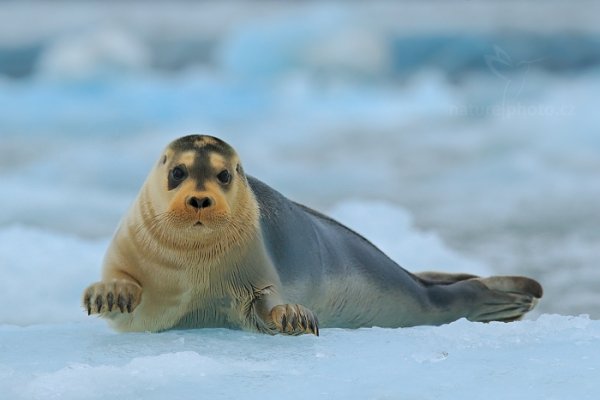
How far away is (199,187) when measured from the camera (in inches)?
109

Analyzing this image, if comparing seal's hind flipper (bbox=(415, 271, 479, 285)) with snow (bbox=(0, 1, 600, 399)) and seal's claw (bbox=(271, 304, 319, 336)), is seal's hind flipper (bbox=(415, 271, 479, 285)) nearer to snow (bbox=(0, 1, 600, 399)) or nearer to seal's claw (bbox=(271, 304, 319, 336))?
snow (bbox=(0, 1, 600, 399))

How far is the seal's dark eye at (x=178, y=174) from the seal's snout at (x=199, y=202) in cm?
11

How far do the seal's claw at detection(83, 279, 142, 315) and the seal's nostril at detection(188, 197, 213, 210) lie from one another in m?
0.30

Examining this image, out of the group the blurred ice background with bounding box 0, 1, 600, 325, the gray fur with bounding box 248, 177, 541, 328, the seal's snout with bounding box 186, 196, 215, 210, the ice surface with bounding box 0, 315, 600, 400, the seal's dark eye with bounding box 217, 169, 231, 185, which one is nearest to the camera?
the ice surface with bounding box 0, 315, 600, 400

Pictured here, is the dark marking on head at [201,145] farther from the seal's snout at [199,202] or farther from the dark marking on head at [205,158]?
the seal's snout at [199,202]

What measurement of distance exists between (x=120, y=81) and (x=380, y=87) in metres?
3.50

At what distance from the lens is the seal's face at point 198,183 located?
2.75 m

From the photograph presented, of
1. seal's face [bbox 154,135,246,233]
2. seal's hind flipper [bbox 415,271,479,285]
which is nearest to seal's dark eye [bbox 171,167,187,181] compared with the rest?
seal's face [bbox 154,135,246,233]

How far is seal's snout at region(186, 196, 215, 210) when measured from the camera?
2.73m

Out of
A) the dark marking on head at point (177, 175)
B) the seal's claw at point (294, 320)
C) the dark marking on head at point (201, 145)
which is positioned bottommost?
the seal's claw at point (294, 320)

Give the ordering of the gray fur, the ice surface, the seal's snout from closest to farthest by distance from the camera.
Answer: the ice surface
the seal's snout
the gray fur

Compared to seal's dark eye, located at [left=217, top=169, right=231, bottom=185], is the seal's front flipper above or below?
below

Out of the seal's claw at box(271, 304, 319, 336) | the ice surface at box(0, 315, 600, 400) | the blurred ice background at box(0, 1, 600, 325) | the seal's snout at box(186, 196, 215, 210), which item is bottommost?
the ice surface at box(0, 315, 600, 400)

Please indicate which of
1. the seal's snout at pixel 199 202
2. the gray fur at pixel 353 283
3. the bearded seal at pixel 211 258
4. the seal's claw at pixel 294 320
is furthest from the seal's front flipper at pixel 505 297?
the seal's snout at pixel 199 202
